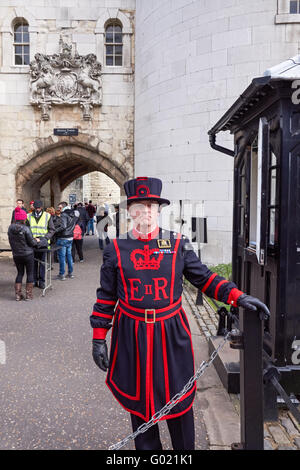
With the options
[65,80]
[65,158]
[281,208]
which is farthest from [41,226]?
[281,208]

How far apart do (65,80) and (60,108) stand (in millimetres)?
854

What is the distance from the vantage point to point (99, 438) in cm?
301

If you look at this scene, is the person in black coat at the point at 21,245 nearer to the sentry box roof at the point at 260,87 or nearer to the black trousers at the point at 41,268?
the black trousers at the point at 41,268

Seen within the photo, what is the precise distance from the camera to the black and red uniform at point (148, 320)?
7.43ft

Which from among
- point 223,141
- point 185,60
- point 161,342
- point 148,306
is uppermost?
point 185,60

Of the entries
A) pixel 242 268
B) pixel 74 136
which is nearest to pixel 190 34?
pixel 74 136

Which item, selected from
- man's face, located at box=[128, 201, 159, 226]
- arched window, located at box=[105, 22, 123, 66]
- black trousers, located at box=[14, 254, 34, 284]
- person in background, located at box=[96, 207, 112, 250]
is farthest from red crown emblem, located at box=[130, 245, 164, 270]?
person in background, located at box=[96, 207, 112, 250]

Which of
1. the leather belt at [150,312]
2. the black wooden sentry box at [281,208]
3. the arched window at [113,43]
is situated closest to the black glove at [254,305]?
the leather belt at [150,312]

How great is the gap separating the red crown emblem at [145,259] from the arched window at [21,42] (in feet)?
39.4

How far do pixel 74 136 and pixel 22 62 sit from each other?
289cm

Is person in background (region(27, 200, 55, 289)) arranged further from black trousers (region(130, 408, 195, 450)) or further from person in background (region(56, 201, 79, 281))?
black trousers (region(130, 408, 195, 450))

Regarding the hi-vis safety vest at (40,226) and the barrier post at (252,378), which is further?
the hi-vis safety vest at (40,226)
